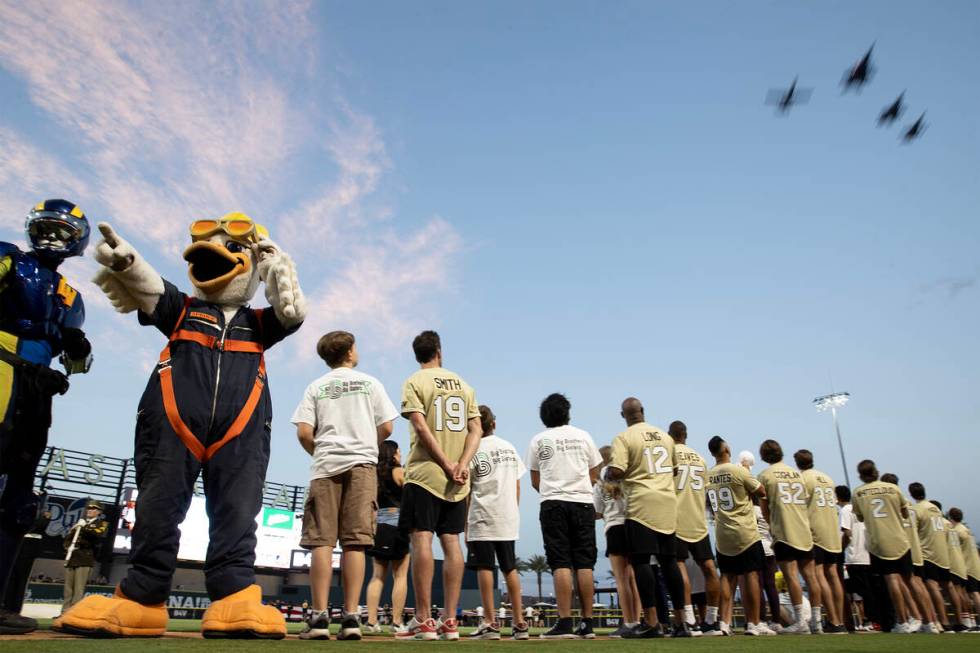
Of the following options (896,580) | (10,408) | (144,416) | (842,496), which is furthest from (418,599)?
(842,496)

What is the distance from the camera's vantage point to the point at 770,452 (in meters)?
7.72

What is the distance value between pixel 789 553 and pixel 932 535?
14.5 ft

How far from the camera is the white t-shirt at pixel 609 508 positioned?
275 inches

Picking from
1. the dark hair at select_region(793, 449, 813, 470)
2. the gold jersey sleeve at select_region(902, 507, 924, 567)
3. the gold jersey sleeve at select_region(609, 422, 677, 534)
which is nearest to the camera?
the gold jersey sleeve at select_region(609, 422, 677, 534)

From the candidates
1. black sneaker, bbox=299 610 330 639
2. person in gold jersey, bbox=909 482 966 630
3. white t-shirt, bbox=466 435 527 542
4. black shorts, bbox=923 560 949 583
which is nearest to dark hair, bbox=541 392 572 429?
white t-shirt, bbox=466 435 527 542

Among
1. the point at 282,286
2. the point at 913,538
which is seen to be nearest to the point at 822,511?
Result: the point at 913,538

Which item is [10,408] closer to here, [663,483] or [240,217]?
[240,217]

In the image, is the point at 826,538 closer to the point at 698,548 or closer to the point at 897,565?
the point at 897,565

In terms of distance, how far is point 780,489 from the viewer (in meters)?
7.27

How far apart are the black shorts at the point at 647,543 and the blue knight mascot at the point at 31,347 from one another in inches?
170

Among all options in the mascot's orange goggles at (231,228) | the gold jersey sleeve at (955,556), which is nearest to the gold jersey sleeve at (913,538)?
the gold jersey sleeve at (955,556)

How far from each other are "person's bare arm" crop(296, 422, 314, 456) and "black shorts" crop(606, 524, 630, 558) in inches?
131

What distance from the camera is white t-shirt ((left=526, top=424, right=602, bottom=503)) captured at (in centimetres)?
569

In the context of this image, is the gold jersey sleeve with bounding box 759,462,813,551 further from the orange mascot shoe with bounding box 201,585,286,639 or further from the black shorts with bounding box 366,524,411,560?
the orange mascot shoe with bounding box 201,585,286,639
